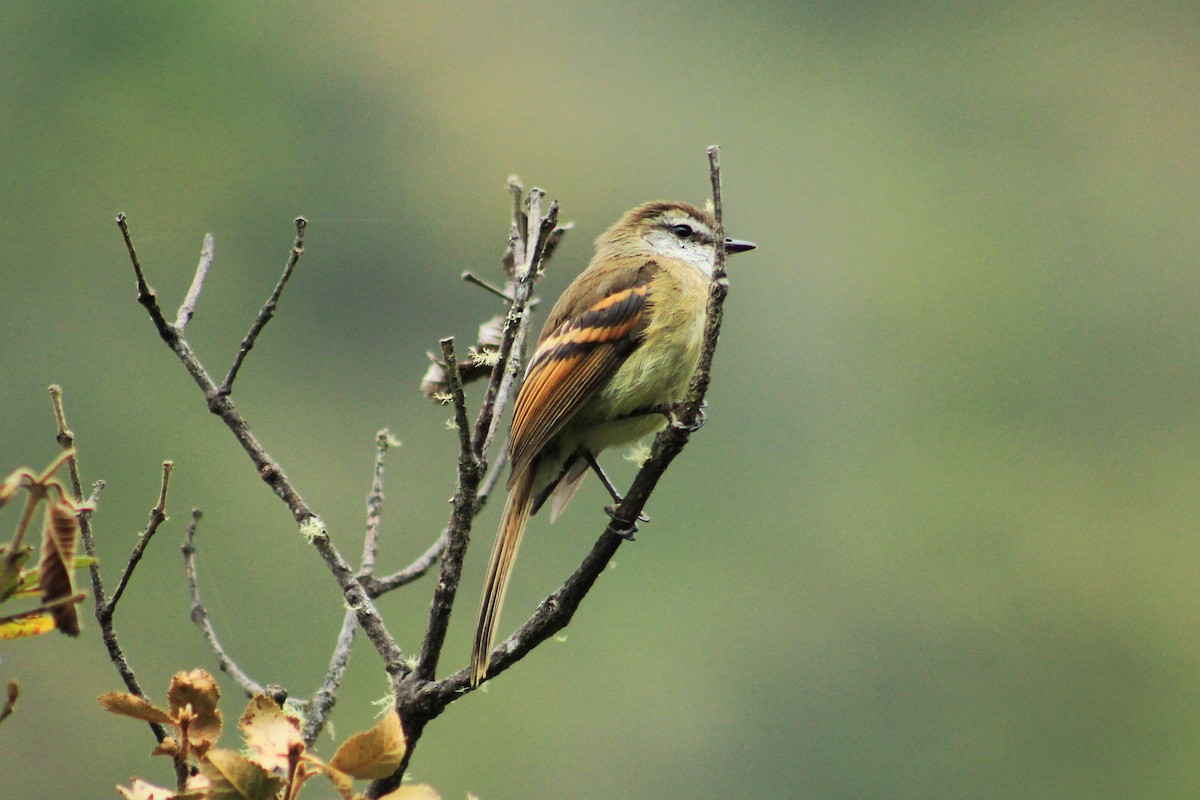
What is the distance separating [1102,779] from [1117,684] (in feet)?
7.94

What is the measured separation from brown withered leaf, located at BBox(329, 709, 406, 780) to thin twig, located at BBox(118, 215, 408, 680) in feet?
2.93

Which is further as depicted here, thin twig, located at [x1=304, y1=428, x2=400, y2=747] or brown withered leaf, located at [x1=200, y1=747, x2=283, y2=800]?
thin twig, located at [x1=304, y1=428, x2=400, y2=747]

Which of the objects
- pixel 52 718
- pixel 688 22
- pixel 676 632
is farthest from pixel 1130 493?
pixel 52 718

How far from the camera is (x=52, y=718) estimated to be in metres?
16.3

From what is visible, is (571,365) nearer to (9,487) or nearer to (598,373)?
(598,373)

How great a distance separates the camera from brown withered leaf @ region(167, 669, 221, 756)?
5.42ft

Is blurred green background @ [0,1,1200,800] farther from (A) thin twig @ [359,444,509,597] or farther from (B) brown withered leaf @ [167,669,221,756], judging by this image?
(B) brown withered leaf @ [167,669,221,756]

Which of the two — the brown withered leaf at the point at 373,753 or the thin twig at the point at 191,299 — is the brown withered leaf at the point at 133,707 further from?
the thin twig at the point at 191,299

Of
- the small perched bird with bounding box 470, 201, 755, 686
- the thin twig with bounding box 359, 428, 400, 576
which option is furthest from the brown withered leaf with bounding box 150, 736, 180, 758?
the small perched bird with bounding box 470, 201, 755, 686

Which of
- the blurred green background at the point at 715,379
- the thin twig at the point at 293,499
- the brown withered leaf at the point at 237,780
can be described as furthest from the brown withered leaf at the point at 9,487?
the blurred green background at the point at 715,379

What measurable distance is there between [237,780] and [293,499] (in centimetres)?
121

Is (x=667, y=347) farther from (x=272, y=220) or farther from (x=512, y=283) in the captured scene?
(x=272, y=220)

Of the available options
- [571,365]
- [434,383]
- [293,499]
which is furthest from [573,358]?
[293,499]

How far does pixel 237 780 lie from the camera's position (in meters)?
1.50
